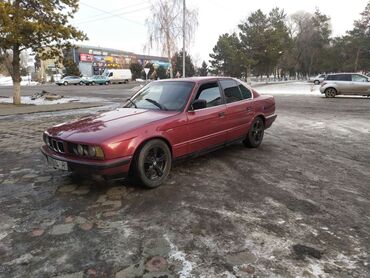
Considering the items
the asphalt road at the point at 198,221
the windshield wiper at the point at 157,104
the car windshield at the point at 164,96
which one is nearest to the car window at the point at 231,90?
the car windshield at the point at 164,96

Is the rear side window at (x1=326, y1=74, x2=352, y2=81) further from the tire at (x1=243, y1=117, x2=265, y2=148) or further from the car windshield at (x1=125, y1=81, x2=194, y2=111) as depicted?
the car windshield at (x1=125, y1=81, x2=194, y2=111)

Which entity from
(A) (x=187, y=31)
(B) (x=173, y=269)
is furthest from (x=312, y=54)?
(B) (x=173, y=269)

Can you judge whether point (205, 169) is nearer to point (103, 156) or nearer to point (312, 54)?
point (103, 156)

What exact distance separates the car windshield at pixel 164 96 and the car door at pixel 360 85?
2000cm

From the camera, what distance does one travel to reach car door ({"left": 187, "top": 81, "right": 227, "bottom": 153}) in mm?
5348

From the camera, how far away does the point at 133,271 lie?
9.34 ft

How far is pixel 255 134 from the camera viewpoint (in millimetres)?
7141

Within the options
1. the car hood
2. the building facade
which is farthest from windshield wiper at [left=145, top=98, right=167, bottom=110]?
the building facade

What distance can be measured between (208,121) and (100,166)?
6.75 ft

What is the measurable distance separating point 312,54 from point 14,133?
7154cm

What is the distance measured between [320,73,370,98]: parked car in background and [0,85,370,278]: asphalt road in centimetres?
1808

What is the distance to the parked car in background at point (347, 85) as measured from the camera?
73.3 ft

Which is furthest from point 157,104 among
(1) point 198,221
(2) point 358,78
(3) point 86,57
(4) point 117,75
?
(3) point 86,57

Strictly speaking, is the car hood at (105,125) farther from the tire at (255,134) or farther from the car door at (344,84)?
the car door at (344,84)
